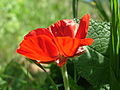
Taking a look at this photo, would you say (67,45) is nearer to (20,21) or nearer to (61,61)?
(61,61)

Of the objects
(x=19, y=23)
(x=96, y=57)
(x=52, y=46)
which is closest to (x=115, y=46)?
(x=96, y=57)

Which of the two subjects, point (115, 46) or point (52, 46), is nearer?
point (52, 46)

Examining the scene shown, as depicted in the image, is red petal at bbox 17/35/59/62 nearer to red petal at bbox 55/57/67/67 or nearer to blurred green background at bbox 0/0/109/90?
red petal at bbox 55/57/67/67

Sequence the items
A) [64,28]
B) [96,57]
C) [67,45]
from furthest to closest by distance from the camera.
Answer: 1. [96,57]
2. [64,28]
3. [67,45]

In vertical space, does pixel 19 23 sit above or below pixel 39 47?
above

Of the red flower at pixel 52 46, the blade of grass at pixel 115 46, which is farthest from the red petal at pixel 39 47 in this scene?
the blade of grass at pixel 115 46

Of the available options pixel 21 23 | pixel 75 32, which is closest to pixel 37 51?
pixel 75 32

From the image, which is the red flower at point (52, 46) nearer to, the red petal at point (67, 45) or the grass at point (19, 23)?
the red petal at point (67, 45)
